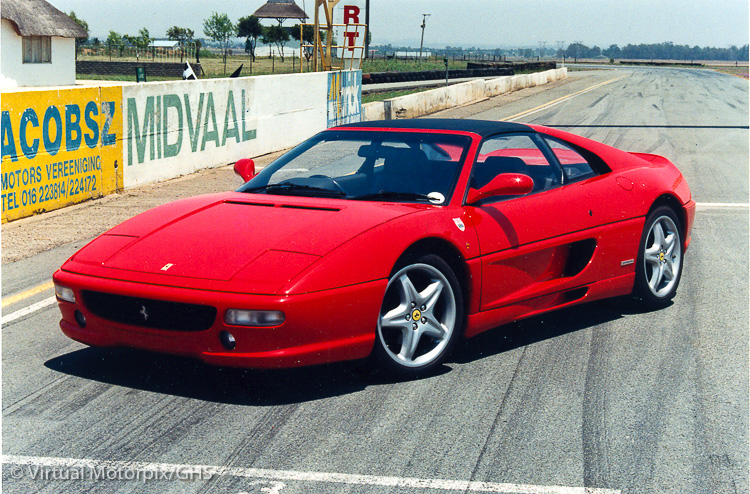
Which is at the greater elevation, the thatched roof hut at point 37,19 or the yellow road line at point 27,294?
the thatched roof hut at point 37,19

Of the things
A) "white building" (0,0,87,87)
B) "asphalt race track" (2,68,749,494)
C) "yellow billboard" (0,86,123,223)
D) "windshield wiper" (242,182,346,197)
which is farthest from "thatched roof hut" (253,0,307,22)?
"windshield wiper" (242,182,346,197)

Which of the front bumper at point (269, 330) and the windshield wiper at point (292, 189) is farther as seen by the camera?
the windshield wiper at point (292, 189)

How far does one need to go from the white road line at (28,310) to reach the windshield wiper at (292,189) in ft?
5.61

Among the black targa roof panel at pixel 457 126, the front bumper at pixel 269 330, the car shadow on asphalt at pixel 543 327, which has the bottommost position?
the car shadow on asphalt at pixel 543 327

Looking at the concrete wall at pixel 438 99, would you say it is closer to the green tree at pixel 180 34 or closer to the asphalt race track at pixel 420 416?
the asphalt race track at pixel 420 416

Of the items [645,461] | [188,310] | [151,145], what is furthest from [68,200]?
[645,461]

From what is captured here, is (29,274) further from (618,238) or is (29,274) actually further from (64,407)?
(618,238)

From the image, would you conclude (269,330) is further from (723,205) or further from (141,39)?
(141,39)

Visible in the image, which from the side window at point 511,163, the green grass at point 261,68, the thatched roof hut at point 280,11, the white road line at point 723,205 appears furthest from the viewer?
the thatched roof hut at point 280,11

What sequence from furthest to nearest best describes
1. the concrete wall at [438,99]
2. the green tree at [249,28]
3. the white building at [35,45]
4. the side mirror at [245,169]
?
the green tree at [249,28]
the white building at [35,45]
the concrete wall at [438,99]
the side mirror at [245,169]

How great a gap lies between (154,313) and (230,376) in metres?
0.61

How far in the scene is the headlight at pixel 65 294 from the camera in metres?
4.25

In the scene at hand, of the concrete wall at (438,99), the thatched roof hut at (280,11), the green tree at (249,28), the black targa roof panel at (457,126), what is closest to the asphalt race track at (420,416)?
the black targa roof panel at (457,126)

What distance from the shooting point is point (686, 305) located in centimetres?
595
